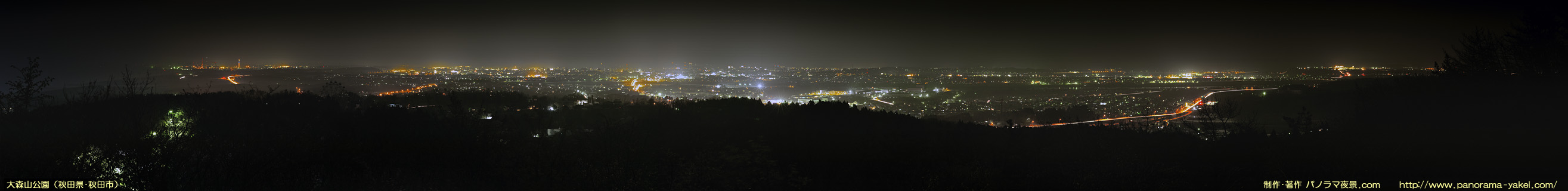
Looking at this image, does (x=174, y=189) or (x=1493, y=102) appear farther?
(x=1493, y=102)

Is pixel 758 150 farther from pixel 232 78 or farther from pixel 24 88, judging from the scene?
pixel 232 78

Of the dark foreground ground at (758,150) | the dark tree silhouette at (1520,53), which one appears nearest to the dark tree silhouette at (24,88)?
the dark foreground ground at (758,150)

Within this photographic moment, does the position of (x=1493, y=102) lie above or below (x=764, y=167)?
above

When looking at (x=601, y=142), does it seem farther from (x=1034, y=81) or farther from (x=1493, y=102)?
(x=1034, y=81)

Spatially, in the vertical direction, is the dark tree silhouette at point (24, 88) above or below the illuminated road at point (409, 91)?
above

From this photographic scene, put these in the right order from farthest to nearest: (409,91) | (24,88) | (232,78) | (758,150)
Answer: (409,91) < (232,78) < (758,150) < (24,88)

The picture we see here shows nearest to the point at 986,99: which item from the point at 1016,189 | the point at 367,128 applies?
the point at 1016,189

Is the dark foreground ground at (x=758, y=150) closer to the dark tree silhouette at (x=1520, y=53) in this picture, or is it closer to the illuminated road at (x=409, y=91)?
the dark tree silhouette at (x=1520, y=53)

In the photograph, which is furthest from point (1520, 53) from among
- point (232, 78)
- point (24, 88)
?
point (232, 78)

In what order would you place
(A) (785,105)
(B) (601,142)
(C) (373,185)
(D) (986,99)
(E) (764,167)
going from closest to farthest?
1. (C) (373,185)
2. (B) (601,142)
3. (E) (764,167)
4. (A) (785,105)
5. (D) (986,99)
